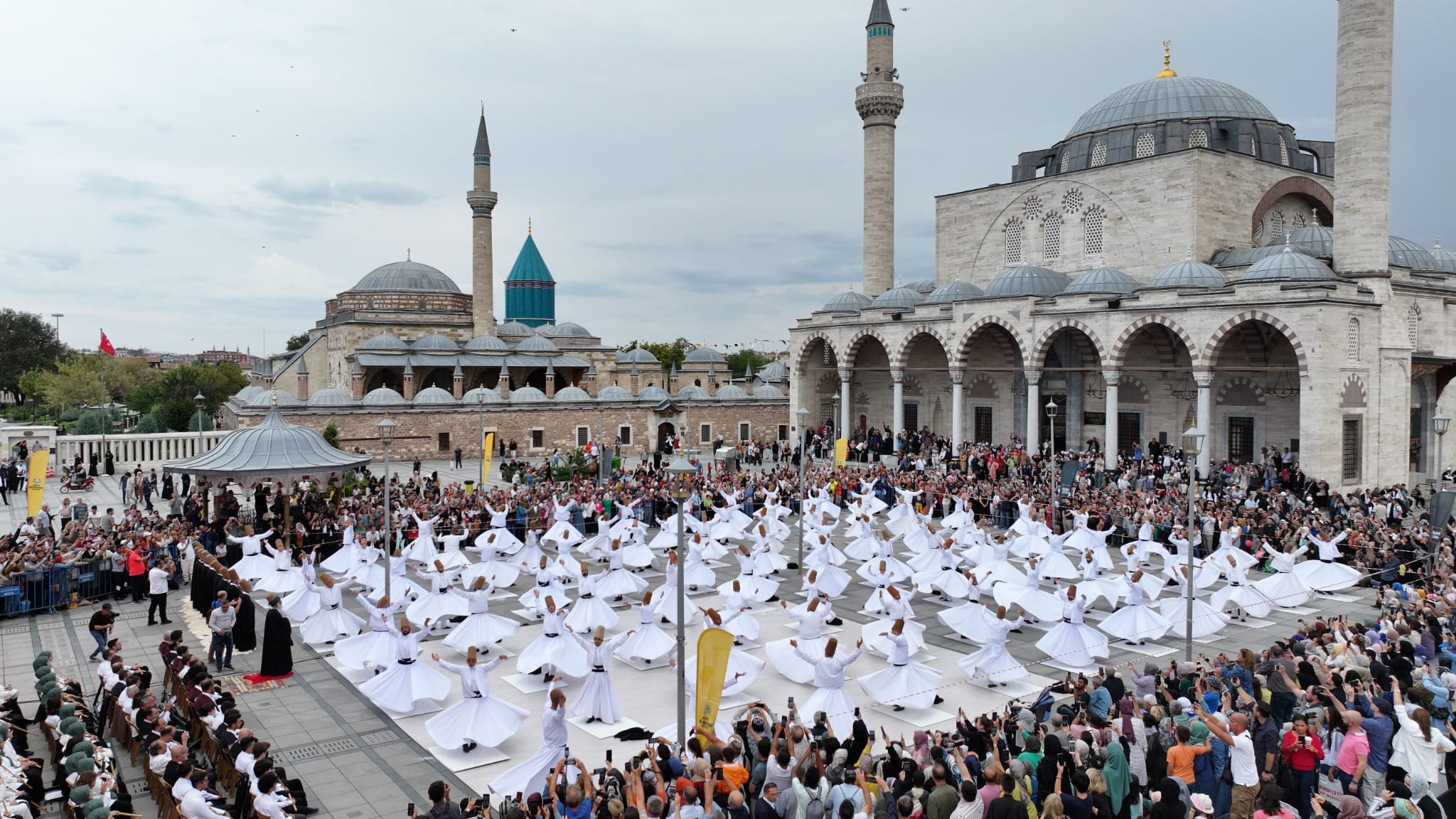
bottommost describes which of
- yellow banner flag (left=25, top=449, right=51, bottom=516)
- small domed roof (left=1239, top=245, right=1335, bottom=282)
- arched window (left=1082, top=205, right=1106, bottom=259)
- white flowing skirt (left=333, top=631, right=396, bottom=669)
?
white flowing skirt (left=333, top=631, right=396, bottom=669)

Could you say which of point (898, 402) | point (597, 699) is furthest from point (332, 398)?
point (597, 699)

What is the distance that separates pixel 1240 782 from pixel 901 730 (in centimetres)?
366

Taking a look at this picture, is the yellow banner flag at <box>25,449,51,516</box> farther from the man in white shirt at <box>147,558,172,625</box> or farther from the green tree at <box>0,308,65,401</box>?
the green tree at <box>0,308,65,401</box>

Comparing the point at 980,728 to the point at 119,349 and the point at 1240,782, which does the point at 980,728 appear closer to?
the point at 1240,782

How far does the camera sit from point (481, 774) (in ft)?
30.5

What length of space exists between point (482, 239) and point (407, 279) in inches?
303

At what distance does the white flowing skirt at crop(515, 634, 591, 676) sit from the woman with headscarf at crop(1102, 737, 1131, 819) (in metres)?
6.22

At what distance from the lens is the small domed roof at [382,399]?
36688 mm

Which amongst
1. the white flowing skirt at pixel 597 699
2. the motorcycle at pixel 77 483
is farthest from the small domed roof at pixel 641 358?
the white flowing skirt at pixel 597 699

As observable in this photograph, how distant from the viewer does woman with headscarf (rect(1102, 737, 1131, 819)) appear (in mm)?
7348

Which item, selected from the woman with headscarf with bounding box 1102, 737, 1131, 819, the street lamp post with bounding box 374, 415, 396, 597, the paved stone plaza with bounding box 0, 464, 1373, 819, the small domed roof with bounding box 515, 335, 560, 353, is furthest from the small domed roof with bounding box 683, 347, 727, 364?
the woman with headscarf with bounding box 1102, 737, 1131, 819

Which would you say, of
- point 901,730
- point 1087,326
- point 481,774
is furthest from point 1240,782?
point 1087,326

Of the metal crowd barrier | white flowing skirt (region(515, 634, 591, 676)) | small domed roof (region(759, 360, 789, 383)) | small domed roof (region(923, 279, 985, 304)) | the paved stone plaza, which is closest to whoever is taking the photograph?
the paved stone plaza

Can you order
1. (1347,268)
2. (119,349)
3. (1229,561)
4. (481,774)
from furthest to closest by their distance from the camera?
(119,349)
(1347,268)
(1229,561)
(481,774)
